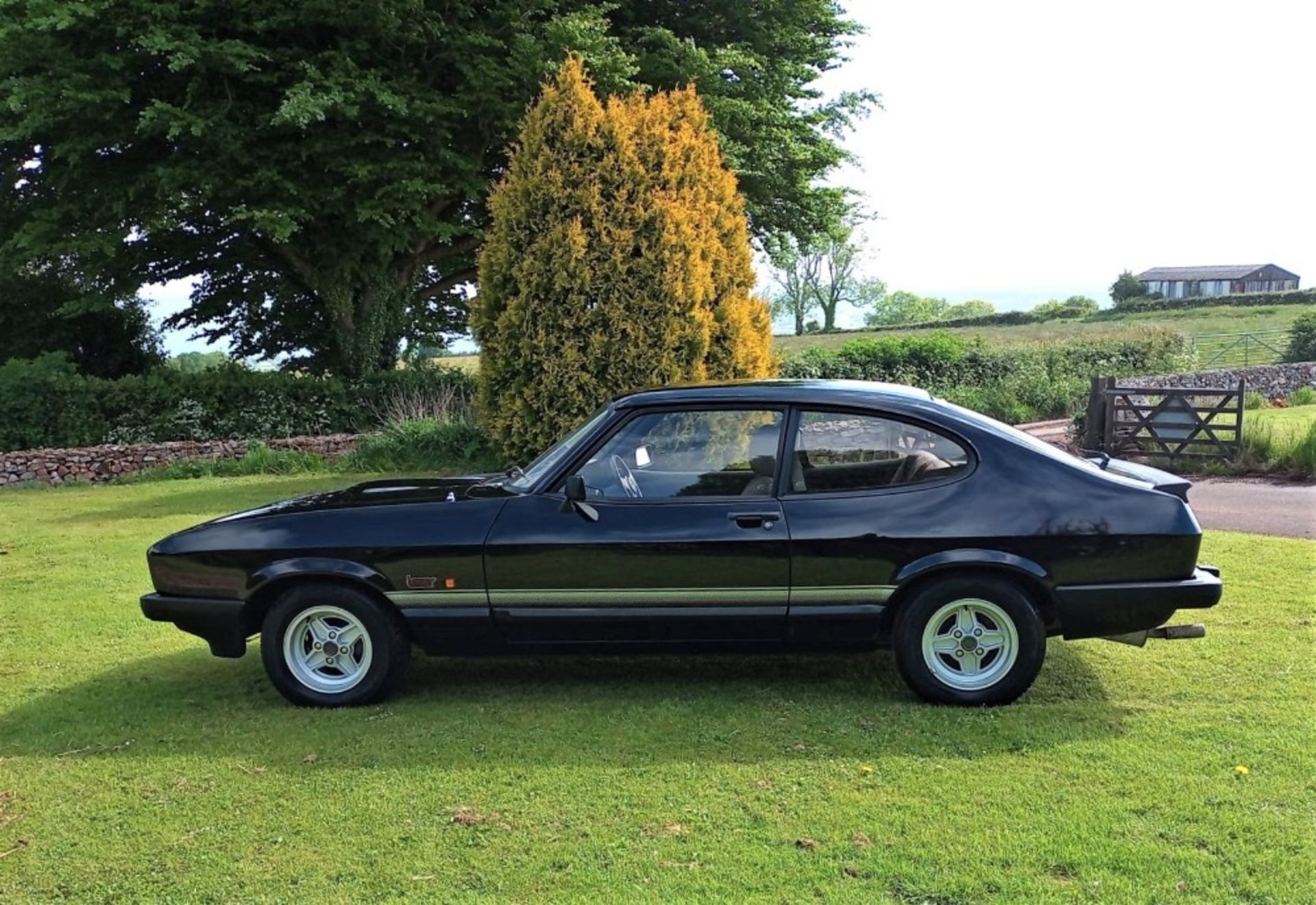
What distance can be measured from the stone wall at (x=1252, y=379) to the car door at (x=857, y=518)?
20839 mm

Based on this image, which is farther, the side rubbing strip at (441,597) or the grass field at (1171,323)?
the grass field at (1171,323)

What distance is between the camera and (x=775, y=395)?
192 inches

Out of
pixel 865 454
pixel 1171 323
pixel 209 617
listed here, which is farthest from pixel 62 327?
pixel 1171 323

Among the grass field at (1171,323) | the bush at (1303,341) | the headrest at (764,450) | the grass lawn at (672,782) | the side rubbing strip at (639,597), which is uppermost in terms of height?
the grass field at (1171,323)

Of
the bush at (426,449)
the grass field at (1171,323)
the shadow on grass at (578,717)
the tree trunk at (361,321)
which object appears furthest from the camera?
the grass field at (1171,323)

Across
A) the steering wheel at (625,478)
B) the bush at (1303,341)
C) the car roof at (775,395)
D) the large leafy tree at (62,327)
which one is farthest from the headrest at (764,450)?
the bush at (1303,341)

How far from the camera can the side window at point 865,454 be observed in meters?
4.72

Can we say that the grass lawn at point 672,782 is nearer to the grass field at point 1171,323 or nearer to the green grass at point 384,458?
the green grass at point 384,458

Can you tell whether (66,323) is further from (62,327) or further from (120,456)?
(120,456)

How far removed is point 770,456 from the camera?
15.6 feet

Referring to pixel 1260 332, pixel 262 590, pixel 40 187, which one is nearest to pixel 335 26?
pixel 40 187

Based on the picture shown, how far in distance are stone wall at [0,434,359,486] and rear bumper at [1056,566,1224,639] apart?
1321 cm

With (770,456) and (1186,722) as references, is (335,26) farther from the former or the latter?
(1186,722)

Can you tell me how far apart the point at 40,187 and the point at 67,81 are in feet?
12.6
